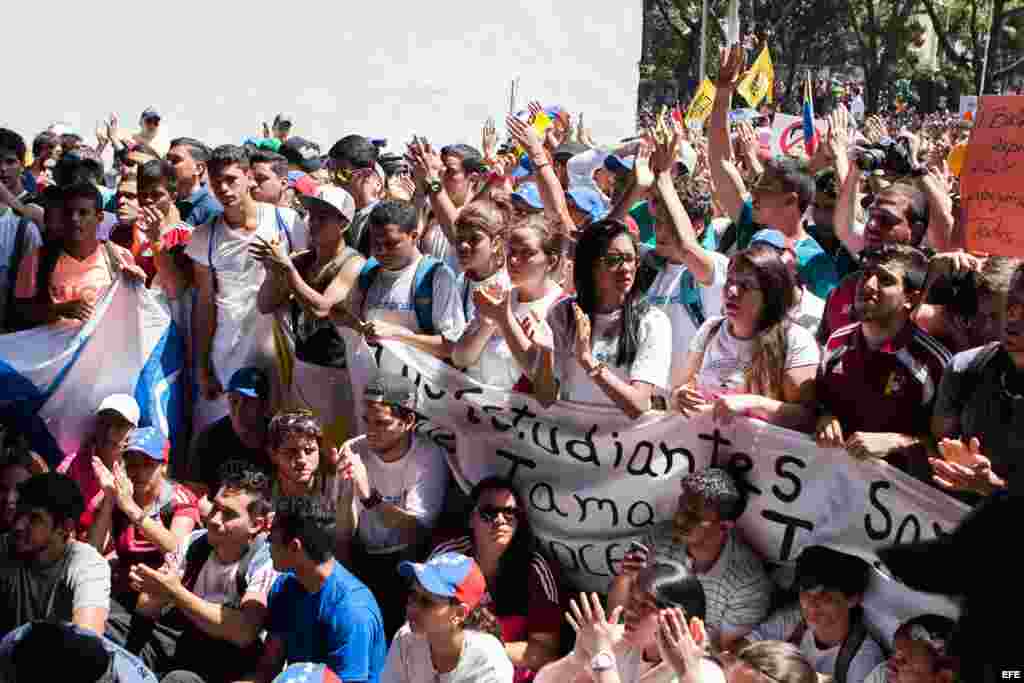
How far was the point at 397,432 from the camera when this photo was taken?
225 inches

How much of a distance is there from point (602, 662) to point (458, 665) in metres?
0.59

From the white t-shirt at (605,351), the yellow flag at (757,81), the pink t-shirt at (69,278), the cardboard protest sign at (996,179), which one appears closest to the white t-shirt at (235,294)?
the pink t-shirt at (69,278)

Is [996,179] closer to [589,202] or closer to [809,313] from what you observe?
[809,313]

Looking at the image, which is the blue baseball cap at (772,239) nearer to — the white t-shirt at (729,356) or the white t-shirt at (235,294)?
the white t-shirt at (729,356)

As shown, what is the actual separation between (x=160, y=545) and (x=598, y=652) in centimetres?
219

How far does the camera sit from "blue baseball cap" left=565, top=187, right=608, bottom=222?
24.1 feet

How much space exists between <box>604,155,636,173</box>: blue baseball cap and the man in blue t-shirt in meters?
4.04

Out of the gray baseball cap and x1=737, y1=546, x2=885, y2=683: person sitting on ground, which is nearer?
x1=737, y1=546, x2=885, y2=683: person sitting on ground

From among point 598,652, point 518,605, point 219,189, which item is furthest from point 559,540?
point 219,189

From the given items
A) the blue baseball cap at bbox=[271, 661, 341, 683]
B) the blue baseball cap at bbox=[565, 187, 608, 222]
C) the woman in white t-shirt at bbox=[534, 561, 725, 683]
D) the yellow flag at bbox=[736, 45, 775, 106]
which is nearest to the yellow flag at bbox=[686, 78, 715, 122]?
the yellow flag at bbox=[736, 45, 775, 106]

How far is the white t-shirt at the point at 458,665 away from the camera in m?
4.71

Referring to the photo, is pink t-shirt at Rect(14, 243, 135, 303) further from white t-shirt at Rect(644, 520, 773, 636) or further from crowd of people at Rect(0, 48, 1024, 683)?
white t-shirt at Rect(644, 520, 773, 636)

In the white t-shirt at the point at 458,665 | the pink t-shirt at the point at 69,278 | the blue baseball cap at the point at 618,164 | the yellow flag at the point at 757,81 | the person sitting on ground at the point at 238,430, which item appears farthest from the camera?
the yellow flag at the point at 757,81

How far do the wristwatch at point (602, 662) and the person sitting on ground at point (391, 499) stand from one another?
1.47 metres
